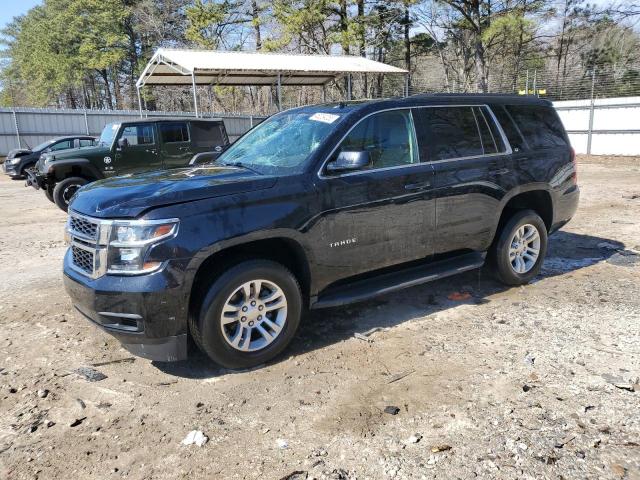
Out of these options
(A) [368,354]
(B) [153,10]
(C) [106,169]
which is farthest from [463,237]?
(B) [153,10]

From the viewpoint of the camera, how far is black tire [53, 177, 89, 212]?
418 inches

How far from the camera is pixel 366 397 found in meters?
3.34

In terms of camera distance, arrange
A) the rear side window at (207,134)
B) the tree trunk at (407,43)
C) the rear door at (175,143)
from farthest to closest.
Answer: the tree trunk at (407,43) → the rear side window at (207,134) → the rear door at (175,143)

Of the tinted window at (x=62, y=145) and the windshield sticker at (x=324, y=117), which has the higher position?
the windshield sticker at (x=324, y=117)

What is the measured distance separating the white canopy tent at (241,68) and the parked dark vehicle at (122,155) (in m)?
6.36

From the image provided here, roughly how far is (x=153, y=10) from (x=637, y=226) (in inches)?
1459

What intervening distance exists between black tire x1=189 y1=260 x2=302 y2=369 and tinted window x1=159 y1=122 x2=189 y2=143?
875cm

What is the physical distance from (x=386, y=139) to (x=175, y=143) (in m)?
8.38

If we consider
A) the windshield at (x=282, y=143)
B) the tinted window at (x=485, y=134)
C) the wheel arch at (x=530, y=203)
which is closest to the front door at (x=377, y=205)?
the windshield at (x=282, y=143)

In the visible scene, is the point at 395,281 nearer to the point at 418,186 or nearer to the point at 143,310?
the point at 418,186

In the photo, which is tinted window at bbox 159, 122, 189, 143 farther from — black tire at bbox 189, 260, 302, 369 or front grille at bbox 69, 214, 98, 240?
black tire at bbox 189, 260, 302, 369

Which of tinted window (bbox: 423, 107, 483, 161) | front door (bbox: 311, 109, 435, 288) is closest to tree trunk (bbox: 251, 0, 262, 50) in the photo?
tinted window (bbox: 423, 107, 483, 161)

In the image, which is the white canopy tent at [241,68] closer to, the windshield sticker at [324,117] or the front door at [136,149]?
the front door at [136,149]

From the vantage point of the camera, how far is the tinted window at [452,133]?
15.0 ft
